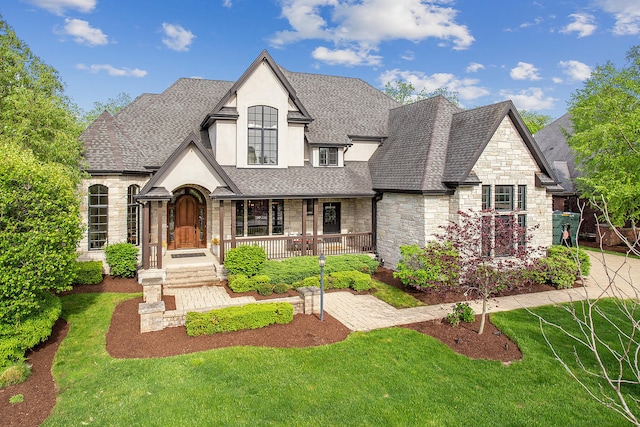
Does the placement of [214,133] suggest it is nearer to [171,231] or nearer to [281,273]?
[171,231]

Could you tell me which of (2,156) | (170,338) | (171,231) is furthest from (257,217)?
(2,156)

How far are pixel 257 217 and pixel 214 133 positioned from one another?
13.9 feet

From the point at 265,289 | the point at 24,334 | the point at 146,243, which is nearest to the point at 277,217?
the point at 265,289

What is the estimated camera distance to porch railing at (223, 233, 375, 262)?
17.2m

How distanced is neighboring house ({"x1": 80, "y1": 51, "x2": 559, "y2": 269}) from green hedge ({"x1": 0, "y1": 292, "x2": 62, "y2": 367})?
5.58 meters

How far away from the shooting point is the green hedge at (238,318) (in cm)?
1025

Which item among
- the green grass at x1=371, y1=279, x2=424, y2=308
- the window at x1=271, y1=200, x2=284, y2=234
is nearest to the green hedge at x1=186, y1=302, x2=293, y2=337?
the green grass at x1=371, y1=279, x2=424, y2=308

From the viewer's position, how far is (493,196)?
16031mm

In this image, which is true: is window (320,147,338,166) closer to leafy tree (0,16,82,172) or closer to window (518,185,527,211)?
window (518,185,527,211)

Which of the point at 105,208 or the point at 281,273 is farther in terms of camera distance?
the point at 105,208

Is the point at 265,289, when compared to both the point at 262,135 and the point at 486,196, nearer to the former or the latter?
the point at 262,135


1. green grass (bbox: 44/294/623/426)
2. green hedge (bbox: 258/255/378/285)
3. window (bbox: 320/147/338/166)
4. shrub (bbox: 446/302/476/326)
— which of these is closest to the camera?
green grass (bbox: 44/294/623/426)

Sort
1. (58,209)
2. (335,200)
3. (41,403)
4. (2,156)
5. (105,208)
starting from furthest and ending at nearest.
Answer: (335,200)
(105,208)
(58,209)
(2,156)
(41,403)

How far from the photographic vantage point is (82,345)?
32.4 feet
